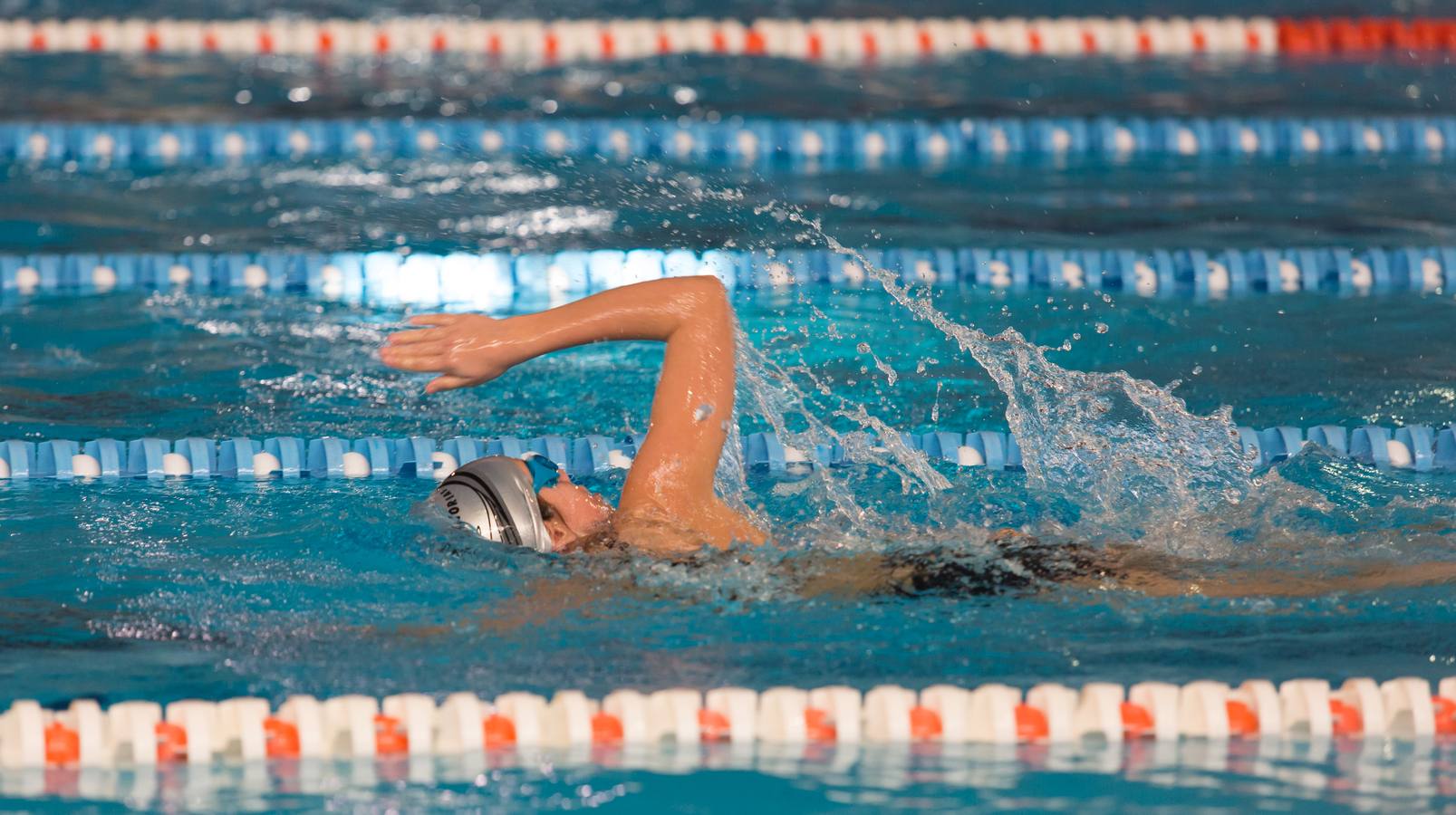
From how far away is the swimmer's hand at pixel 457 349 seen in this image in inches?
117

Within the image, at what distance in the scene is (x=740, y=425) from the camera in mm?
4355

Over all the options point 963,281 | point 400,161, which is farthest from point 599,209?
point 963,281

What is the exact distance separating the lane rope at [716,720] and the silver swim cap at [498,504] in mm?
275

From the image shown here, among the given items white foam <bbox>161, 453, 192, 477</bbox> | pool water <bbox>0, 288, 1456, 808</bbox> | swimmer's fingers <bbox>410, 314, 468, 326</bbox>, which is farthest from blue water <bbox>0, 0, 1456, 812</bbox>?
swimmer's fingers <bbox>410, 314, 468, 326</bbox>

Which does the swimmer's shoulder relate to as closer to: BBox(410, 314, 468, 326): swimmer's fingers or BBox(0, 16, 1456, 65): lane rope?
BBox(410, 314, 468, 326): swimmer's fingers

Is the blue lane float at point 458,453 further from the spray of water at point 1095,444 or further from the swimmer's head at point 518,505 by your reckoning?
the swimmer's head at point 518,505

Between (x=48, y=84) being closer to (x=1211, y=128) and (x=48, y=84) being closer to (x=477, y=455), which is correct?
(x=477, y=455)

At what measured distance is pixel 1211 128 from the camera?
6496 mm

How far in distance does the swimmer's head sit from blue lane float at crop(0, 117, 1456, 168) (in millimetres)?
3260

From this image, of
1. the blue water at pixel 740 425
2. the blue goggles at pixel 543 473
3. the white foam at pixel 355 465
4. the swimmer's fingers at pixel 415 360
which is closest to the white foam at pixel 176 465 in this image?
the blue water at pixel 740 425

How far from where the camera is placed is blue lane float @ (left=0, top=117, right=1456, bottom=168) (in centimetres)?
627

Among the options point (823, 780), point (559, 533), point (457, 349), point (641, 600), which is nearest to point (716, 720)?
point (823, 780)

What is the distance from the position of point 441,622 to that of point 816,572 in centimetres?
66

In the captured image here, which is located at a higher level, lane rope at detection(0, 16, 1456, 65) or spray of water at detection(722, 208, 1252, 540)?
lane rope at detection(0, 16, 1456, 65)
